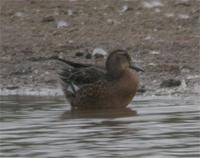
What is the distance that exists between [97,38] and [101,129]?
555cm

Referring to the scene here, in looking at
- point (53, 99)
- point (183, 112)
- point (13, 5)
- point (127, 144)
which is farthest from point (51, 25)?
point (127, 144)

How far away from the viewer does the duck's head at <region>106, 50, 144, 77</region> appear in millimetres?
12906

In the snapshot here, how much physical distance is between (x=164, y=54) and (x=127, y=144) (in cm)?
547

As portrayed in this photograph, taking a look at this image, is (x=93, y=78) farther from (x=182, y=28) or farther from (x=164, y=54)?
(x=182, y=28)

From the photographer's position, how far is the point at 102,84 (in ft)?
41.4

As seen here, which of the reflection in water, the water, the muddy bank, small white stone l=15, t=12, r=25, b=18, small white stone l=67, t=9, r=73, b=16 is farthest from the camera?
small white stone l=15, t=12, r=25, b=18

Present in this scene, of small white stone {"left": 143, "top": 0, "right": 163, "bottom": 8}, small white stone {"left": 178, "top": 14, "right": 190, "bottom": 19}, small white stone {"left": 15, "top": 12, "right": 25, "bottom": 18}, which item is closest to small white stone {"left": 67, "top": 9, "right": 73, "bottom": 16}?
small white stone {"left": 15, "top": 12, "right": 25, "bottom": 18}

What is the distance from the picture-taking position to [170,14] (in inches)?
677

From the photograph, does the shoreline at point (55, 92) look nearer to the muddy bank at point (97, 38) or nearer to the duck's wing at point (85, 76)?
the muddy bank at point (97, 38)

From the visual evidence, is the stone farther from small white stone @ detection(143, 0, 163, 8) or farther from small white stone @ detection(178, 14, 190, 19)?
small white stone @ detection(143, 0, 163, 8)

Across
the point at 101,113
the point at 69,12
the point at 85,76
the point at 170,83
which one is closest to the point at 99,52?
the point at 170,83

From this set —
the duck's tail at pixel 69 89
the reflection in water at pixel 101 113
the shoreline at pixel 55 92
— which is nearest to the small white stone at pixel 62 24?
the shoreline at pixel 55 92

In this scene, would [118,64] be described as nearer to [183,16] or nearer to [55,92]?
[55,92]

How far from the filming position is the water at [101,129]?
952 cm
